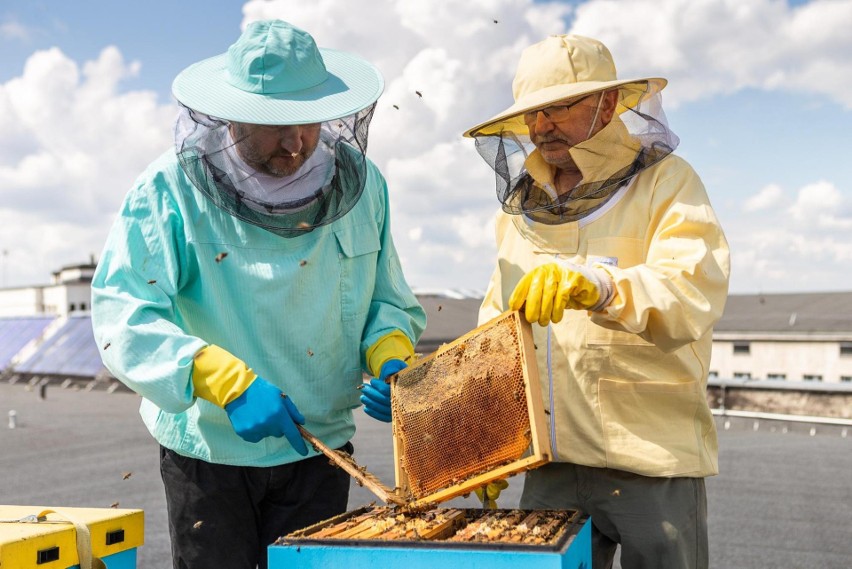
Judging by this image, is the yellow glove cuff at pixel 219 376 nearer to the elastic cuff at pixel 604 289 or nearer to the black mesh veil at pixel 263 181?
the black mesh veil at pixel 263 181

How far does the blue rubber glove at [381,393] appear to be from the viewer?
239cm

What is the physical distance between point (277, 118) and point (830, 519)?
5.12m

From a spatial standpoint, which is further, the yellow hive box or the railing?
the railing

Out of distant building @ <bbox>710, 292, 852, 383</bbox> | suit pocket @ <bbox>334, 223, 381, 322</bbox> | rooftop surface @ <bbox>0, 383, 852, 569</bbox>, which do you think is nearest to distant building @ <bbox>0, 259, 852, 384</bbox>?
distant building @ <bbox>710, 292, 852, 383</bbox>

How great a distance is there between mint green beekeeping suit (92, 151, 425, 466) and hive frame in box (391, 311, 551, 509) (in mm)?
318

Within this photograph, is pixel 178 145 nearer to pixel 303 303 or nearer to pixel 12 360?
pixel 303 303

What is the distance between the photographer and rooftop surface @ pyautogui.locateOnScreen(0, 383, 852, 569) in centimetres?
507

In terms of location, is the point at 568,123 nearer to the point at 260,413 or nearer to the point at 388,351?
the point at 388,351

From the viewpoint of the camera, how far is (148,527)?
5445 mm

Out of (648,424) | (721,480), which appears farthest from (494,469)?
(721,480)

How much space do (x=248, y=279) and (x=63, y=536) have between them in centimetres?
80

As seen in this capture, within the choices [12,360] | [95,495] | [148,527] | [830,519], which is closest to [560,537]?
[148,527]

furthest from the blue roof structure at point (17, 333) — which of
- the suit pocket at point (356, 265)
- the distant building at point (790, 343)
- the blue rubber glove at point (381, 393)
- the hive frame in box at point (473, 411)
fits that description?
the hive frame in box at point (473, 411)

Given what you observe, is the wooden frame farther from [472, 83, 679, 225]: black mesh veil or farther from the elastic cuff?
[472, 83, 679, 225]: black mesh veil
